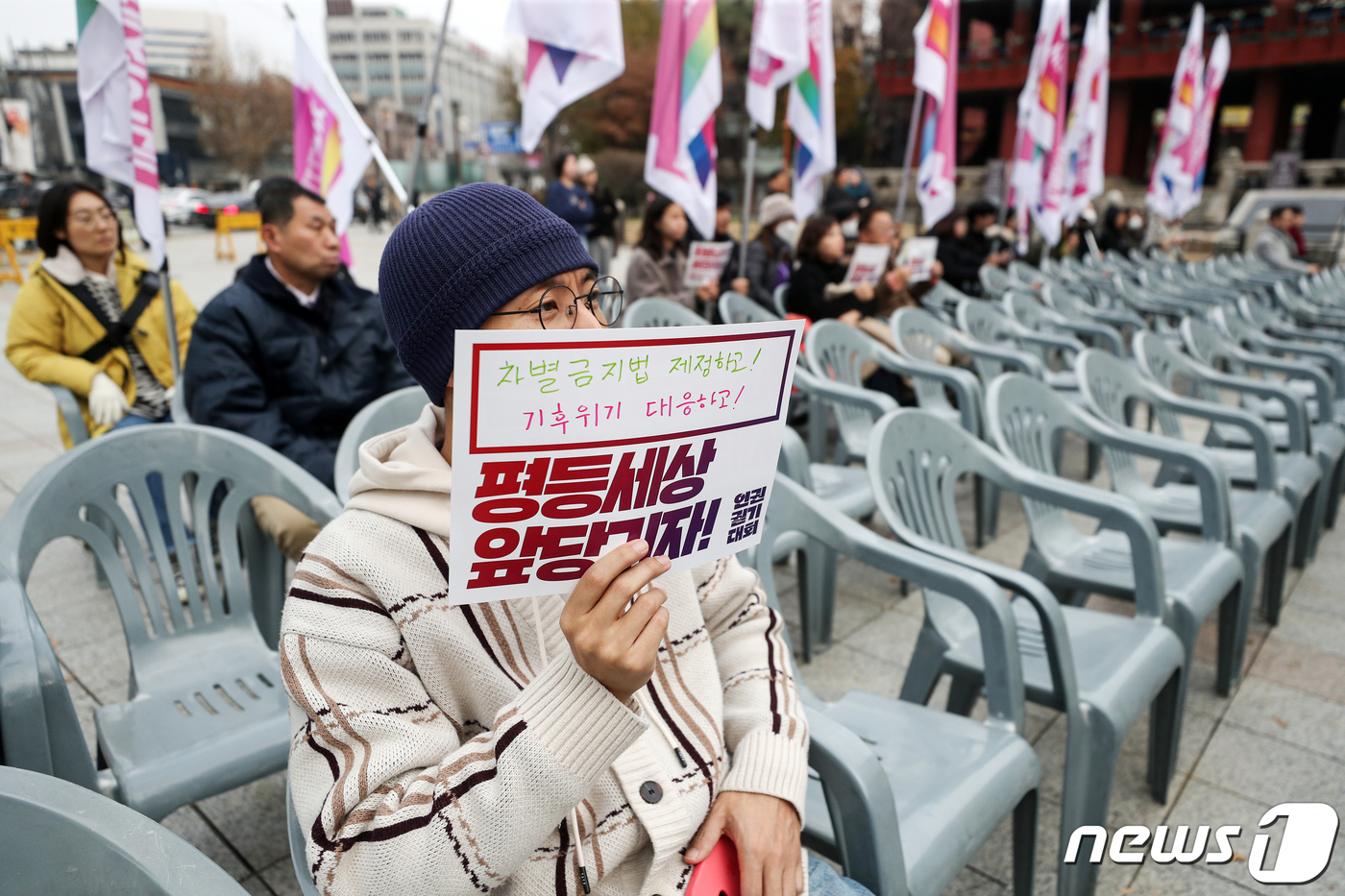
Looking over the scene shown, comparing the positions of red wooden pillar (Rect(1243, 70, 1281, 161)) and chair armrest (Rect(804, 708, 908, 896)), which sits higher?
red wooden pillar (Rect(1243, 70, 1281, 161))

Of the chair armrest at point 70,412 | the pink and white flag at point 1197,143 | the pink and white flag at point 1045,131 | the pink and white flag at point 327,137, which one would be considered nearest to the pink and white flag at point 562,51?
the pink and white flag at point 327,137

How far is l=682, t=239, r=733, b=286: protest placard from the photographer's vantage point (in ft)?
17.3

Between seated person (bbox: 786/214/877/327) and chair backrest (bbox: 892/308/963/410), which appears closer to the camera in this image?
chair backrest (bbox: 892/308/963/410)

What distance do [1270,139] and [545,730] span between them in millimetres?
35252

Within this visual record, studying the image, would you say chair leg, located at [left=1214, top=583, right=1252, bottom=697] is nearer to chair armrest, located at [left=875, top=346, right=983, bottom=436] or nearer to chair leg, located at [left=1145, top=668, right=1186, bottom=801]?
chair leg, located at [left=1145, top=668, right=1186, bottom=801]

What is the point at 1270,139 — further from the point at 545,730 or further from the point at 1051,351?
the point at 545,730

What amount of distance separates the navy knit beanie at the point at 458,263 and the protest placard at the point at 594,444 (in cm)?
24

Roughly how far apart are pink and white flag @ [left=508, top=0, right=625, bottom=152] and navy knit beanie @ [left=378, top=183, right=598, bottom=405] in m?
3.43

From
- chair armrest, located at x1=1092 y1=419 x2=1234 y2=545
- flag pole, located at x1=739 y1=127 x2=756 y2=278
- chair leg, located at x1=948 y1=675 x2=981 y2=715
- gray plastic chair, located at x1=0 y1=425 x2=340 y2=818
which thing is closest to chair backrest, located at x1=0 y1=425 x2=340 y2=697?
gray plastic chair, located at x1=0 y1=425 x2=340 y2=818

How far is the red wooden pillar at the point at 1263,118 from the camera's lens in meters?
27.3

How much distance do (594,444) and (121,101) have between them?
3.39 metres

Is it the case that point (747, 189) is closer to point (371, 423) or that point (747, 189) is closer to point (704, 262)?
point (704, 262)

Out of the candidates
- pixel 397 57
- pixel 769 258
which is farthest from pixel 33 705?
pixel 397 57

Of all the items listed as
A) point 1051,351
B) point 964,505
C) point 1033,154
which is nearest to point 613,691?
point 964,505
